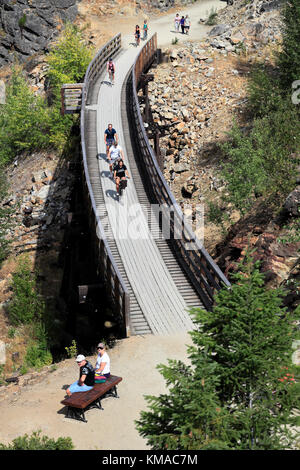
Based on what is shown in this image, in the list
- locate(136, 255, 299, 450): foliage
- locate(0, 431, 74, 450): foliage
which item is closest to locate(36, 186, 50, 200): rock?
locate(0, 431, 74, 450): foliage

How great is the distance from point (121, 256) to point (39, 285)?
9437 millimetres

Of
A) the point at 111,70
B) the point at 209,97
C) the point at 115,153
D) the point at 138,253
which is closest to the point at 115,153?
the point at 115,153

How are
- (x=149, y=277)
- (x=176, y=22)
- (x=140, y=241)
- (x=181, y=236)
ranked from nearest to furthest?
(x=149, y=277) < (x=181, y=236) < (x=140, y=241) < (x=176, y=22)

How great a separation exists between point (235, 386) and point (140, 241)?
1004 cm

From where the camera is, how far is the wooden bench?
30.6 ft

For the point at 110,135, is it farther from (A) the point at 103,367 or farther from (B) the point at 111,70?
(A) the point at 103,367

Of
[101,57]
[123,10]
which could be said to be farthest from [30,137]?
[123,10]

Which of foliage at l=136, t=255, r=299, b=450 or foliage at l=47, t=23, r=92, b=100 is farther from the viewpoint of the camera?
foliage at l=47, t=23, r=92, b=100

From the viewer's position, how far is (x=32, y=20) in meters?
42.9

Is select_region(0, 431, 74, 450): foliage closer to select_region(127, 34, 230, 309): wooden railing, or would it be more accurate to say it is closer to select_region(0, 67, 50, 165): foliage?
select_region(127, 34, 230, 309): wooden railing

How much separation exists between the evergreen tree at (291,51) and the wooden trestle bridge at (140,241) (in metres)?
9.85

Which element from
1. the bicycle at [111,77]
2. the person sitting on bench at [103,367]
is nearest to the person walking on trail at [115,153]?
the person sitting on bench at [103,367]

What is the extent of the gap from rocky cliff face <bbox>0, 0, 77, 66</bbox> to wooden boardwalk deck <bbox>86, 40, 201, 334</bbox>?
78.3ft

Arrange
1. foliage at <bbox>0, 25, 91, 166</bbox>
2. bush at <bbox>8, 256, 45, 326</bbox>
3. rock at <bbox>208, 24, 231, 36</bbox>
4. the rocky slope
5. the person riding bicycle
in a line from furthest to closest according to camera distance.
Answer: rock at <bbox>208, 24, 231, 36</bbox>
foliage at <bbox>0, 25, 91, 166</bbox>
the rocky slope
bush at <bbox>8, 256, 45, 326</bbox>
the person riding bicycle
